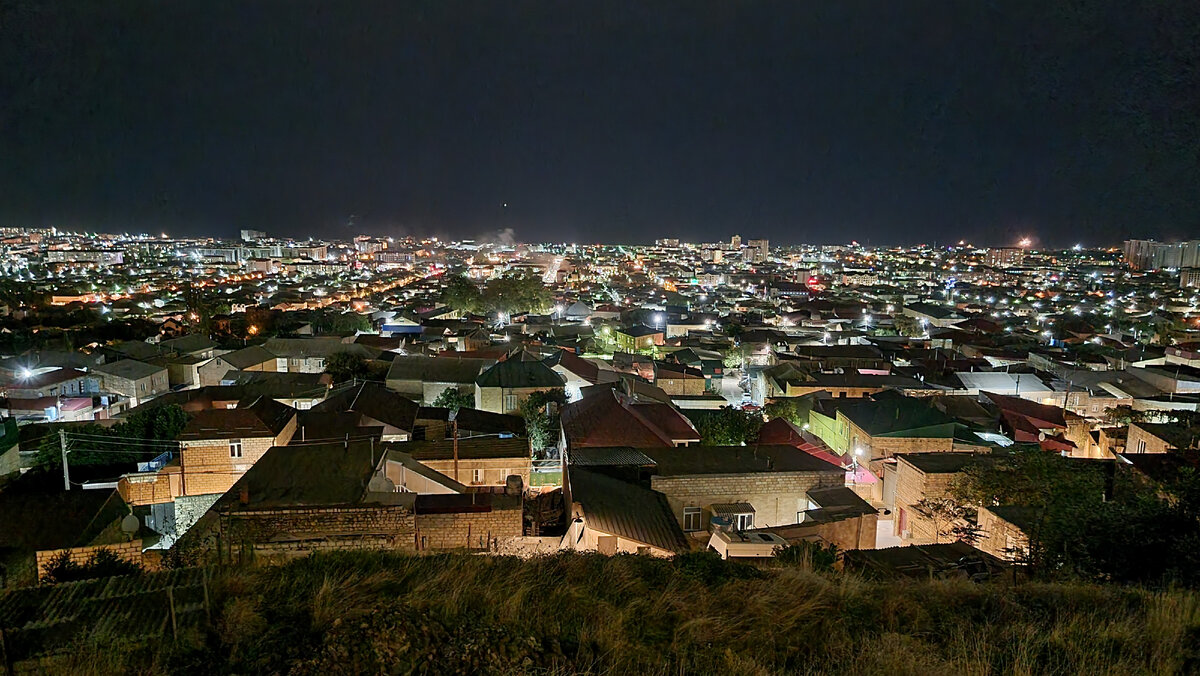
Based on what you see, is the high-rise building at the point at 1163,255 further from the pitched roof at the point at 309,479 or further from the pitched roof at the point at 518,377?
the pitched roof at the point at 309,479

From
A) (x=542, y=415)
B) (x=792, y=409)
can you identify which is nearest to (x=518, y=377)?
(x=542, y=415)

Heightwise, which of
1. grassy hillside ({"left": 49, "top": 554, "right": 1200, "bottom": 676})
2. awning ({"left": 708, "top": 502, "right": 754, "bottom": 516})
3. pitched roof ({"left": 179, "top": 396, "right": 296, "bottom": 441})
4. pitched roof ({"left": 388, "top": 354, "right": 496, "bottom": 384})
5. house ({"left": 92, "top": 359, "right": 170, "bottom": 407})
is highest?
grassy hillside ({"left": 49, "top": 554, "right": 1200, "bottom": 676})

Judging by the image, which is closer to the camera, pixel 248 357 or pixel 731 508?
pixel 731 508

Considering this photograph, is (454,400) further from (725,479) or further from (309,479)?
(725,479)

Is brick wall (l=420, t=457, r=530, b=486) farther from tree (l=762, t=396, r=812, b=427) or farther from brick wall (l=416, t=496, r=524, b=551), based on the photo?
tree (l=762, t=396, r=812, b=427)

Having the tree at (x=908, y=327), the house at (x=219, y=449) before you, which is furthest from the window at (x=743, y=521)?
the tree at (x=908, y=327)

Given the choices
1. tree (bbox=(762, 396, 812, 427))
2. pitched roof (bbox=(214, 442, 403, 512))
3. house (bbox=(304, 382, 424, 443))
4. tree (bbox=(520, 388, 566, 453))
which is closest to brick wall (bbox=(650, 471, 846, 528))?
tree (bbox=(520, 388, 566, 453))
